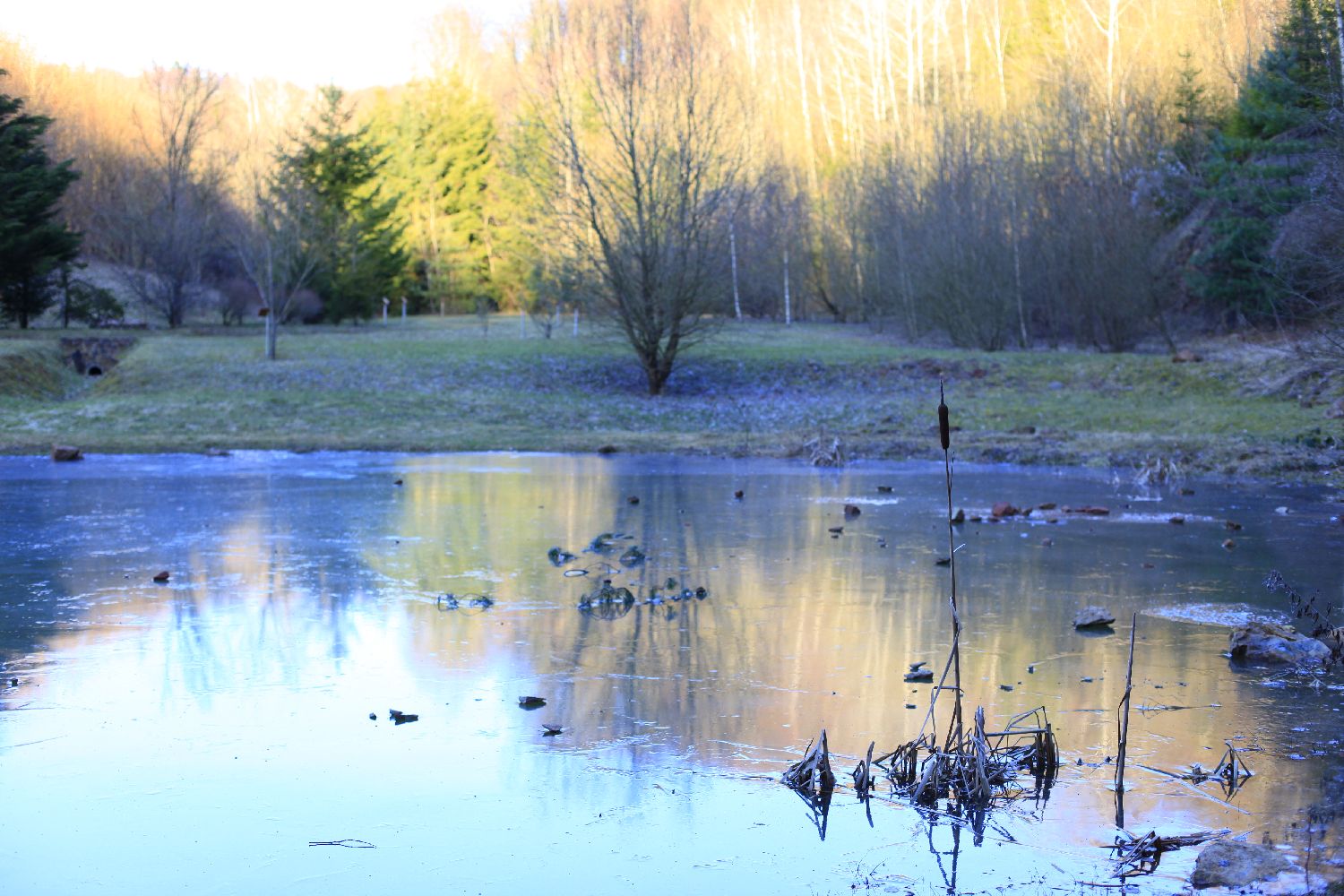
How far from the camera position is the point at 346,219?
4512cm

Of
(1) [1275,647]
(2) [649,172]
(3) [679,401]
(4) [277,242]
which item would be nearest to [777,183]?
(4) [277,242]

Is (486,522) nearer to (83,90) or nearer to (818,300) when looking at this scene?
(818,300)

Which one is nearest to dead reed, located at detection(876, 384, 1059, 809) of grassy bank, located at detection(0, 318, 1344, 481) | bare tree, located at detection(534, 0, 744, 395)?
grassy bank, located at detection(0, 318, 1344, 481)

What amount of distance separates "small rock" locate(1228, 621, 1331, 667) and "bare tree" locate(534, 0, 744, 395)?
21.8 metres

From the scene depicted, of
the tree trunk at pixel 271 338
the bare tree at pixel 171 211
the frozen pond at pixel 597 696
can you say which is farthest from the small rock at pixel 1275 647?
the bare tree at pixel 171 211

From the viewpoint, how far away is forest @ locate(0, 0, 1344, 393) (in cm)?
2862

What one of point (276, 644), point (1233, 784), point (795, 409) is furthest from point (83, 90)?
point (1233, 784)

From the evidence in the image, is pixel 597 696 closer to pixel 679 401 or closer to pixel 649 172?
pixel 679 401

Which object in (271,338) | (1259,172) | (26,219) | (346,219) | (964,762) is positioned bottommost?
(964,762)

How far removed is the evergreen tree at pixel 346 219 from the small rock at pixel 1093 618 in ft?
122

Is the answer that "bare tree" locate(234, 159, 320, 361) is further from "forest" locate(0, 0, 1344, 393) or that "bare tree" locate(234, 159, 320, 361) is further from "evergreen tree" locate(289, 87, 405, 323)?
"evergreen tree" locate(289, 87, 405, 323)

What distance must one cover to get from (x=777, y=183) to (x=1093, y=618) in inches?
1677

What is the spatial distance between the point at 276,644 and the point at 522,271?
47797 mm

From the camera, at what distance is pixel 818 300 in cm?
5481
